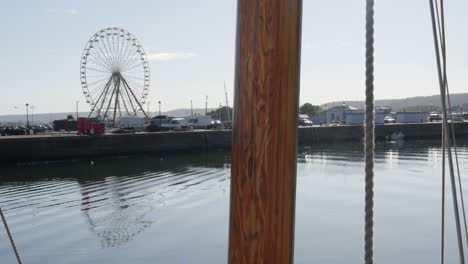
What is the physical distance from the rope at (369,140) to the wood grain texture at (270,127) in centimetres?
27

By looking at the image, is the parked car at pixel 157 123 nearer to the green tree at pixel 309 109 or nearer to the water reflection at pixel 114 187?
the water reflection at pixel 114 187

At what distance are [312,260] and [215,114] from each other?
6657 centimetres

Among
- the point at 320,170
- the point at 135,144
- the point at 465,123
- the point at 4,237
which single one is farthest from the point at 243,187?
the point at 465,123

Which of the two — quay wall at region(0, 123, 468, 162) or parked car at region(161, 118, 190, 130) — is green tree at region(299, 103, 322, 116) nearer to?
quay wall at region(0, 123, 468, 162)

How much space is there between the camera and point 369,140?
5.22ft

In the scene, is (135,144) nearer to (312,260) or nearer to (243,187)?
(312,260)

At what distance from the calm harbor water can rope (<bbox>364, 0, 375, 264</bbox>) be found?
864cm

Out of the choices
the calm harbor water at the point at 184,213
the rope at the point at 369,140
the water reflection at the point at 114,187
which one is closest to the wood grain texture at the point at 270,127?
the rope at the point at 369,140

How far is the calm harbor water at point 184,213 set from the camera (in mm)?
10609

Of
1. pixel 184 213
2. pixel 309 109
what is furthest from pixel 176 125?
pixel 309 109

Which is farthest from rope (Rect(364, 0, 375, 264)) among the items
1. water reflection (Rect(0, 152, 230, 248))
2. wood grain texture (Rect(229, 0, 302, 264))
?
water reflection (Rect(0, 152, 230, 248))

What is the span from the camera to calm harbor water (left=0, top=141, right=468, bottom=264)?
1061cm

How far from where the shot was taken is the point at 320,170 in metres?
25.9

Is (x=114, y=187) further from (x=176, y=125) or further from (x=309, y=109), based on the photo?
(x=309, y=109)
